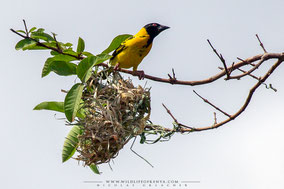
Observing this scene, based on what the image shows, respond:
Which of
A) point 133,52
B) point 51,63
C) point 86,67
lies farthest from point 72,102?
point 133,52

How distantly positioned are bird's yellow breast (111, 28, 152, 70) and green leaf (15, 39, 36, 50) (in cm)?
116

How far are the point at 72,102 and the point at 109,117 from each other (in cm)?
35

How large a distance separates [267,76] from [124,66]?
147cm

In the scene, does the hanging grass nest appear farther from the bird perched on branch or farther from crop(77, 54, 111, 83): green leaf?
the bird perched on branch

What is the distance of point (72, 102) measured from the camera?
2350mm

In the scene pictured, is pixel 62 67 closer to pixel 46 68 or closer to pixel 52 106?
pixel 46 68

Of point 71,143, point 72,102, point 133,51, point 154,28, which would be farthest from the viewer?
point 154,28

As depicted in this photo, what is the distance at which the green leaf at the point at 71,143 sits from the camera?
2738 mm

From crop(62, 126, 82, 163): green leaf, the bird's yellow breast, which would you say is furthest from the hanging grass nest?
the bird's yellow breast

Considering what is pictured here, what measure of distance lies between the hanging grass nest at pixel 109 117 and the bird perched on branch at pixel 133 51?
53 centimetres

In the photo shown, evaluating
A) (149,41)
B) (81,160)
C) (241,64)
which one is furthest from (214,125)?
(149,41)

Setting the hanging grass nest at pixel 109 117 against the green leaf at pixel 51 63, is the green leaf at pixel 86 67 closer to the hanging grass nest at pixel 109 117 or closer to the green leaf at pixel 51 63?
the green leaf at pixel 51 63

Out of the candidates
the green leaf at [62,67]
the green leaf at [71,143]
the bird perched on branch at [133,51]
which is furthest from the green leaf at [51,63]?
the bird perched on branch at [133,51]

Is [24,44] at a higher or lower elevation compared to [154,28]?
higher
